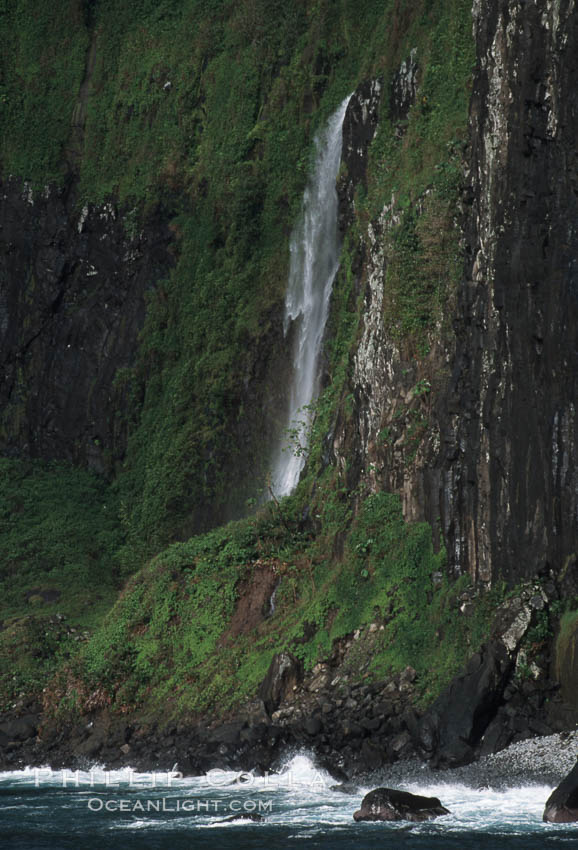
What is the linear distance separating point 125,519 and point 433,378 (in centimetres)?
1485

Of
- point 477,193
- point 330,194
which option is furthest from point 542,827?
point 330,194

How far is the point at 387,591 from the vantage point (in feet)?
70.3

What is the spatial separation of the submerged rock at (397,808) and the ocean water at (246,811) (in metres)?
0.21

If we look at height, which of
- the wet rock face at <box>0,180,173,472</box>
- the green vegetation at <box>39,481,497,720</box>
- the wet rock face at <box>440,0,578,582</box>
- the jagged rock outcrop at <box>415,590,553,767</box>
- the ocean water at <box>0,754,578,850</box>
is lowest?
the ocean water at <box>0,754,578,850</box>

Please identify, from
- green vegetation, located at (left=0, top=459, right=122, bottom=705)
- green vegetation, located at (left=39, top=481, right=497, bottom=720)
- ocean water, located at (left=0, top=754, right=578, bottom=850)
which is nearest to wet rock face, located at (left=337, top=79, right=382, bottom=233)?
green vegetation, located at (left=39, top=481, right=497, bottom=720)

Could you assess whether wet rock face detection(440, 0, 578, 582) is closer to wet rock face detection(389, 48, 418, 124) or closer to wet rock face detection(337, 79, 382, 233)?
wet rock face detection(389, 48, 418, 124)

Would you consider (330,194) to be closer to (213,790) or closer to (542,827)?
(213,790)

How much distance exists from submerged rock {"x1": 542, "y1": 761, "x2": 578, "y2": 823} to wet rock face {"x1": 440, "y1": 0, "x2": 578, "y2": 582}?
4.79 m

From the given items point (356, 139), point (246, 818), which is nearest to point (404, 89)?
point (356, 139)

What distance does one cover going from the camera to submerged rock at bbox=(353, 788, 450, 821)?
1533cm

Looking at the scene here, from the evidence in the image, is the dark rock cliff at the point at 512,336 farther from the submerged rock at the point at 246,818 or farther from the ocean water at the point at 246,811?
the submerged rock at the point at 246,818

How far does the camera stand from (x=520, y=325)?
65.6ft

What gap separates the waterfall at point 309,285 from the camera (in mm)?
29281

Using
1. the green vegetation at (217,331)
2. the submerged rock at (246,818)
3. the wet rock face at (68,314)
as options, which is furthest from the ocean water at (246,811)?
the wet rock face at (68,314)
